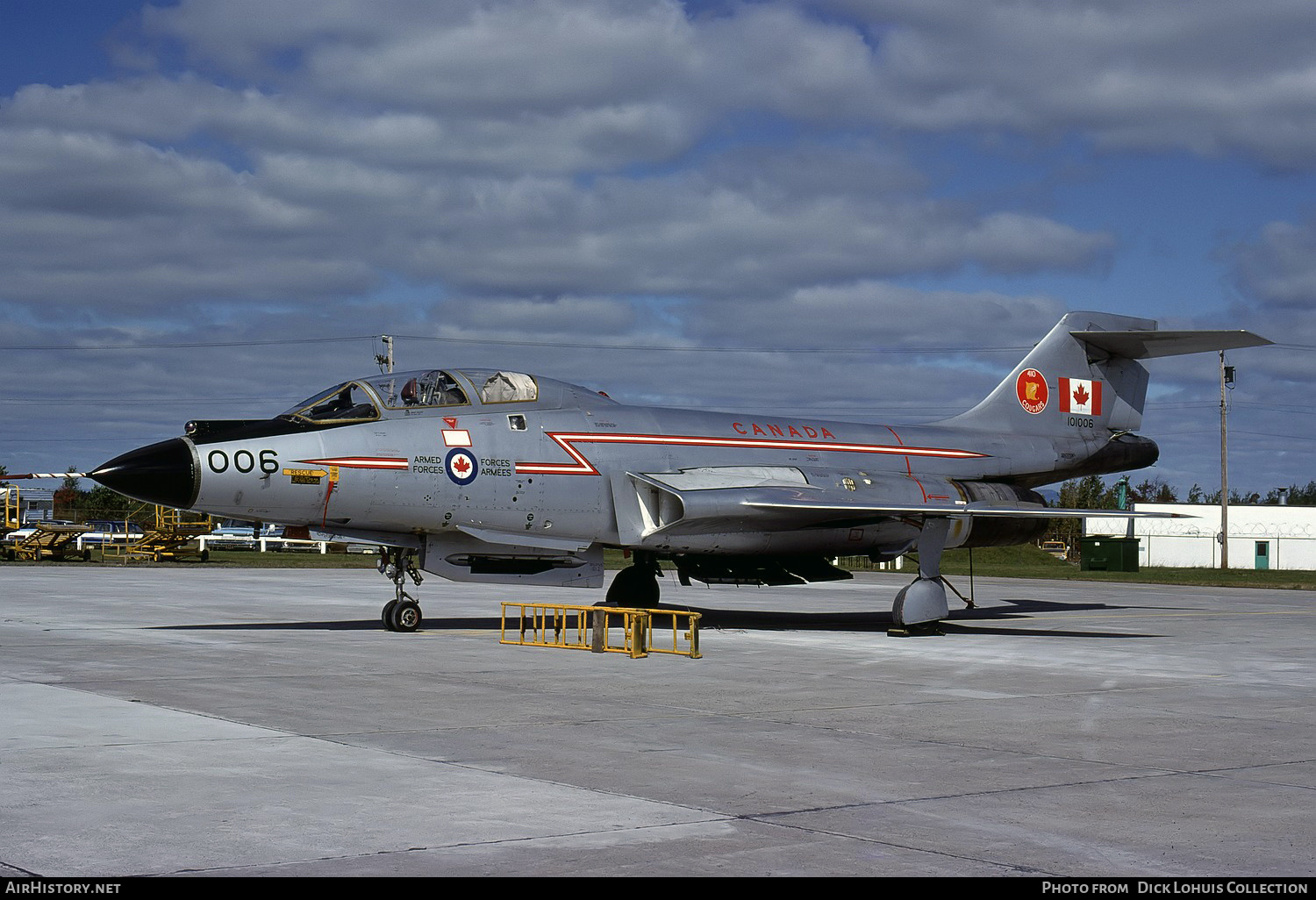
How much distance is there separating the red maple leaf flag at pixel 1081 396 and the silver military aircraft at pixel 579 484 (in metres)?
1.91

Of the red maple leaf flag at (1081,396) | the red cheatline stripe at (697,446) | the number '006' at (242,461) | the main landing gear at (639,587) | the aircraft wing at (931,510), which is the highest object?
the red maple leaf flag at (1081,396)

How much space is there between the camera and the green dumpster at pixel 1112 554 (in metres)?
54.7

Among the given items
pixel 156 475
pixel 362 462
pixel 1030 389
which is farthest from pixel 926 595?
pixel 156 475

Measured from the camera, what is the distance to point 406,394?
54.9 ft

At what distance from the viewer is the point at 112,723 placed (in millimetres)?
8820

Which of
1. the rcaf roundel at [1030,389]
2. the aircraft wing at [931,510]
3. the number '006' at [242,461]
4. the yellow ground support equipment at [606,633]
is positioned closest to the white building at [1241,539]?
the rcaf roundel at [1030,389]

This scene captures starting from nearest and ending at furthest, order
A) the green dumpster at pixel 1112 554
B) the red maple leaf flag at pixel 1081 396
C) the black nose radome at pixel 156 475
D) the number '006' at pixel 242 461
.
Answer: the black nose radome at pixel 156 475
the number '006' at pixel 242 461
the red maple leaf flag at pixel 1081 396
the green dumpster at pixel 1112 554

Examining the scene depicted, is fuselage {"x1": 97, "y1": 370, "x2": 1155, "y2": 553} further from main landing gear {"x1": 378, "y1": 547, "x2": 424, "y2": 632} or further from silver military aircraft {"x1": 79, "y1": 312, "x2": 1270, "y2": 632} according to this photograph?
main landing gear {"x1": 378, "y1": 547, "x2": 424, "y2": 632}

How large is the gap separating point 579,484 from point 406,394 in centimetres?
262

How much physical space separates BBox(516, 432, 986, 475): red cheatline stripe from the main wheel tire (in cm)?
237

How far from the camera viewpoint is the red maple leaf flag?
22953 millimetres

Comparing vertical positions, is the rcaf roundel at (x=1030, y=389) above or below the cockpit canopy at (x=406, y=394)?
above

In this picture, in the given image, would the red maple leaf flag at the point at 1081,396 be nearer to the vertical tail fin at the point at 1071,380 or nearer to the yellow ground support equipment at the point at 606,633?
the vertical tail fin at the point at 1071,380
